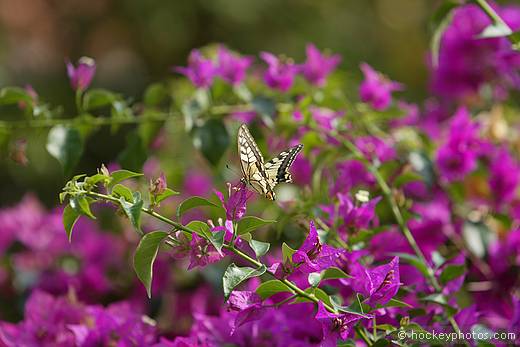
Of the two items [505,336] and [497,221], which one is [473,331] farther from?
[497,221]

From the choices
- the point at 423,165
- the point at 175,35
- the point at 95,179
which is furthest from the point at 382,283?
the point at 175,35

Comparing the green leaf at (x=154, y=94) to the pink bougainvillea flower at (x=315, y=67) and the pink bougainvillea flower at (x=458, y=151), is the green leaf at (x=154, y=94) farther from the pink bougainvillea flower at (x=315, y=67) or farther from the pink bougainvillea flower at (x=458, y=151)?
the pink bougainvillea flower at (x=458, y=151)

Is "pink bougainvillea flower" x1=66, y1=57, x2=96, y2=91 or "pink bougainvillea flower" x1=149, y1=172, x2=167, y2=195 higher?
"pink bougainvillea flower" x1=149, y1=172, x2=167, y2=195

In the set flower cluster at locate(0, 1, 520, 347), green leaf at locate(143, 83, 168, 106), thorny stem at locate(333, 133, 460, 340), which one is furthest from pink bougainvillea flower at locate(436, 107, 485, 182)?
green leaf at locate(143, 83, 168, 106)

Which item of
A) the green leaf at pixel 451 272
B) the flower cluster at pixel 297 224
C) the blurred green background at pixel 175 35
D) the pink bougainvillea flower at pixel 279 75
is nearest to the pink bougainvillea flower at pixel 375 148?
the flower cluster at pixel 297 224

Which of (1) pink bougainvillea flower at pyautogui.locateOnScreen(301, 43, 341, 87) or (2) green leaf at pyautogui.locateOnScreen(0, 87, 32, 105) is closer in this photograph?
(2) green leaf at pyautogui.locateOnScreen(0, 87, 32, 105)

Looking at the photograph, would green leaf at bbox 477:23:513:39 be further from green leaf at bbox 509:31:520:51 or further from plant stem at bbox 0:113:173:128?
plant stem at bbox 0:113:173:128

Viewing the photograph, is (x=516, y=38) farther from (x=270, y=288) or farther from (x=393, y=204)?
(x=270, y=288)
